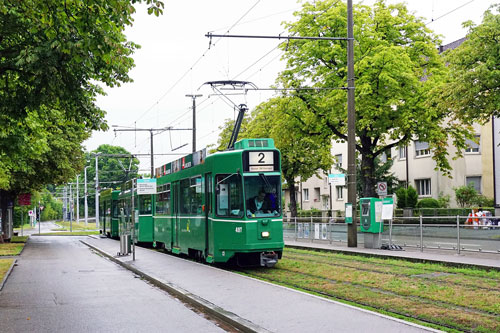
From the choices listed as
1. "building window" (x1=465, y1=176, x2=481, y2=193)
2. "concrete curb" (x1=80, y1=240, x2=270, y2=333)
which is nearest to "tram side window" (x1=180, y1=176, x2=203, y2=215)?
"concrete curb" (x1=80, y1=240, x2=270, y2=333)

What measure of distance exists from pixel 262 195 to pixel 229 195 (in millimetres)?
903

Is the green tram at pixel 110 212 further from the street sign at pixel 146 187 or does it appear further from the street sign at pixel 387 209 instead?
the street sign at pixel 387 209

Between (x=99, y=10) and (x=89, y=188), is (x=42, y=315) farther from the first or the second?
(x=89, y=188)

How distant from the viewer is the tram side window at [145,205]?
89.2ft

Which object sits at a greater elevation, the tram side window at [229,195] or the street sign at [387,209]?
the tram side window at [229,195]

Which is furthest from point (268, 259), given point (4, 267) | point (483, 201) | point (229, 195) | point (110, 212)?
point (483, 201)

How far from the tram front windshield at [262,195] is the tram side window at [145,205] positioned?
11.9 meters

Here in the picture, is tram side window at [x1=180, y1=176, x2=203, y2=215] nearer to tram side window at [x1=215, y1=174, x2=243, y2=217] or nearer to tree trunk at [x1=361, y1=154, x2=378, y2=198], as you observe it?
tram side window at [x1=215, y1=174, x2=243, y2=217]

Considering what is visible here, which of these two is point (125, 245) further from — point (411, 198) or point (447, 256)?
point (411, 198)

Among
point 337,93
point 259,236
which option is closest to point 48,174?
point 337,93

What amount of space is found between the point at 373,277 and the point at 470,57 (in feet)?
43.5

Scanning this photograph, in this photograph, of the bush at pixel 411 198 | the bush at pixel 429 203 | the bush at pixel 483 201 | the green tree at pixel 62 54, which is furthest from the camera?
the bush at pixel 411 198

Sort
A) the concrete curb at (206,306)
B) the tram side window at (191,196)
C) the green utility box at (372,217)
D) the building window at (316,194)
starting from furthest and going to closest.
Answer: the building window at (316,194) < the green utility box at (372,217) < the tram side window at (191,196) < the concrete curb at (206,306)

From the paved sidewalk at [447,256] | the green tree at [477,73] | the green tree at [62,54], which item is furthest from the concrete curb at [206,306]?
the green tree at [477,73]
